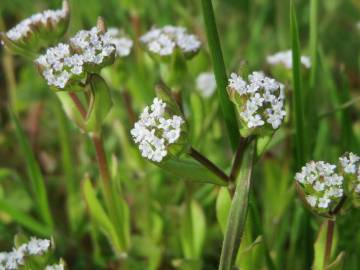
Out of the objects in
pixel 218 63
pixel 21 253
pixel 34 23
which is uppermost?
pixel 34 23

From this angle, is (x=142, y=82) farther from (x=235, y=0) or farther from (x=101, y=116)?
(x=235, y=0)

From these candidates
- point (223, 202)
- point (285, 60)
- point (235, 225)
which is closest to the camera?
point (235, 225)

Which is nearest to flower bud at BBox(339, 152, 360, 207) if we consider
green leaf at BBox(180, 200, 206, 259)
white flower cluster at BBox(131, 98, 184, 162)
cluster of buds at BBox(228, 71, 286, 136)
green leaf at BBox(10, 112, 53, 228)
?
cluster of buds at BBox(228, 71, 286, 136)

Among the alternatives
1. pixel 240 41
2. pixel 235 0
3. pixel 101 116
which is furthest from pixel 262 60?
pixel 101 116

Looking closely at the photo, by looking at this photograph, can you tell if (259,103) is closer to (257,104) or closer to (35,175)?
(257,104)

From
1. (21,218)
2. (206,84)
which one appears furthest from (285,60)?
(21,218)

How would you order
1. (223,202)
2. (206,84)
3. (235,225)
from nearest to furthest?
(235,225) < (223,202) < (206,84)

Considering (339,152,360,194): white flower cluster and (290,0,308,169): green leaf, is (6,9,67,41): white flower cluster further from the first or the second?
(339,152,360,194): white flower cluster
